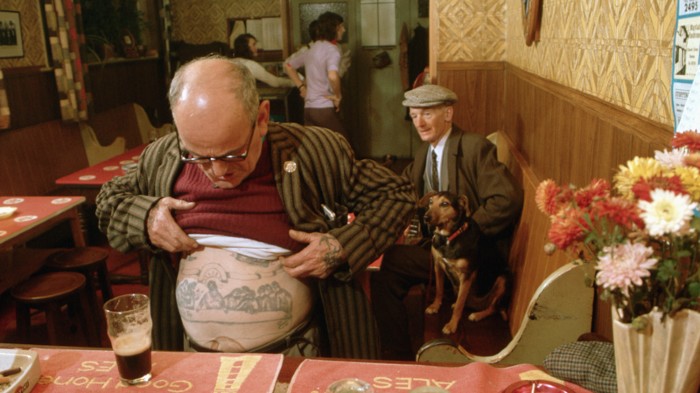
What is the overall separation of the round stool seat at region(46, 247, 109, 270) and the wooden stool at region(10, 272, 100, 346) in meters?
0.19

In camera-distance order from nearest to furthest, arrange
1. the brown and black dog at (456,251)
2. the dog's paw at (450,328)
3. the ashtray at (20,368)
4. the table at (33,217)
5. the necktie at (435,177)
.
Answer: the ashtray at (20,368), the brown and black dog at (456,251), the dog's paw at (450,328), the table at (33,217), the necktie at (435,177)

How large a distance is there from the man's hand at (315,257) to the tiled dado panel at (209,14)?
765 centimetres

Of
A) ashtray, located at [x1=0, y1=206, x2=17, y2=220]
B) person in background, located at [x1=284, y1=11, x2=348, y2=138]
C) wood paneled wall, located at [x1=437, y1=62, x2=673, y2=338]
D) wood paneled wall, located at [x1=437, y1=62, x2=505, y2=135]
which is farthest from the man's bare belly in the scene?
person in background, located at [x1=284, y1=11, x2=348, y2=138]

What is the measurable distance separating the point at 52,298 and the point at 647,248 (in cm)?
296

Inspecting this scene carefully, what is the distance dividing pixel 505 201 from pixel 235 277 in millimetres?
1559

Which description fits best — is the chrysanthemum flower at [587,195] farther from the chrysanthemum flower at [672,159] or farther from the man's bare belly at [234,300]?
the man's bare belly at [234,300]

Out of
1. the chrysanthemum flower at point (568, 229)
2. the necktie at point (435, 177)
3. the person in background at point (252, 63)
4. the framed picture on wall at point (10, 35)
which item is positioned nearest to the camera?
the chrysanthemum flower at point (568, 229)

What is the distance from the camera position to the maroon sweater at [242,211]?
1695mm

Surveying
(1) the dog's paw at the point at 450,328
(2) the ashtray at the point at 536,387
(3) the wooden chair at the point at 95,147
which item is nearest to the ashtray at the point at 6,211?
(1) the dog's paw at the point at 450,328

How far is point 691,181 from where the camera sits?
2.34ft

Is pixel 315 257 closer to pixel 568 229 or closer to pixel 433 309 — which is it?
pixel 568 229

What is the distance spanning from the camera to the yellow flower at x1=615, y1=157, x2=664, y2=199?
0.73 m

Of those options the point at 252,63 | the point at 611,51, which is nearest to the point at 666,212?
the point at 611,51

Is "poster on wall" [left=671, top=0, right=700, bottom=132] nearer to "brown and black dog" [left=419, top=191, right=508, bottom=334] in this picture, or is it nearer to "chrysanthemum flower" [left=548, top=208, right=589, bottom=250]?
"chrysanthemum flower" [left=548, top=208, right=589, bottom=250]
